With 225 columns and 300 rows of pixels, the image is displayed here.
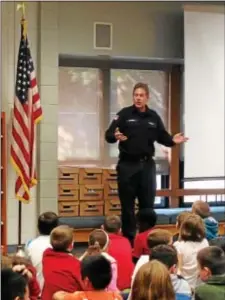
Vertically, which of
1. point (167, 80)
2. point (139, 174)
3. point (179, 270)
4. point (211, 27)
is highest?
point (211, 27)

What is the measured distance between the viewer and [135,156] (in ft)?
18.3

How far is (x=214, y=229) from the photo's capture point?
495 cm

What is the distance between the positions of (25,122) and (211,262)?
3274 millimetres

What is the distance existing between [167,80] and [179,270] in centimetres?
388

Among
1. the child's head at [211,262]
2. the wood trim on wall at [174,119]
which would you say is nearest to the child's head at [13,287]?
the child's head at [211,262]

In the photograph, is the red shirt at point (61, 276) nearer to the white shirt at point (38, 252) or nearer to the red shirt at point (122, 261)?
the white shirt at point (38, 252)

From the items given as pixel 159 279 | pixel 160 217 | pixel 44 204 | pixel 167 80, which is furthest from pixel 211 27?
pixel 159 279

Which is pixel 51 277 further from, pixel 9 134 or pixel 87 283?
pixel 9 134

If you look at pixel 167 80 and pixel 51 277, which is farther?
pixel 167 80

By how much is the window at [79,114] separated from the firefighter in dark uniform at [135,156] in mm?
1582

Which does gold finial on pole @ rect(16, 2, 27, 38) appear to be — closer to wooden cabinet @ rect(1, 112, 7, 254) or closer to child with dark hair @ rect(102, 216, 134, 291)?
wooden cabinet @ rect(1, 112, 7, 254)

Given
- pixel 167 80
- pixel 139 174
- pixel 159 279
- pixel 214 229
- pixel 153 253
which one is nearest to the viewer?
pixel 159 279

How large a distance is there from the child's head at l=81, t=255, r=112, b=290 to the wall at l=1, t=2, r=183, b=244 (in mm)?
3646

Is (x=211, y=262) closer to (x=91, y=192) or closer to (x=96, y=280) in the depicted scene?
(x=96, y=280)
